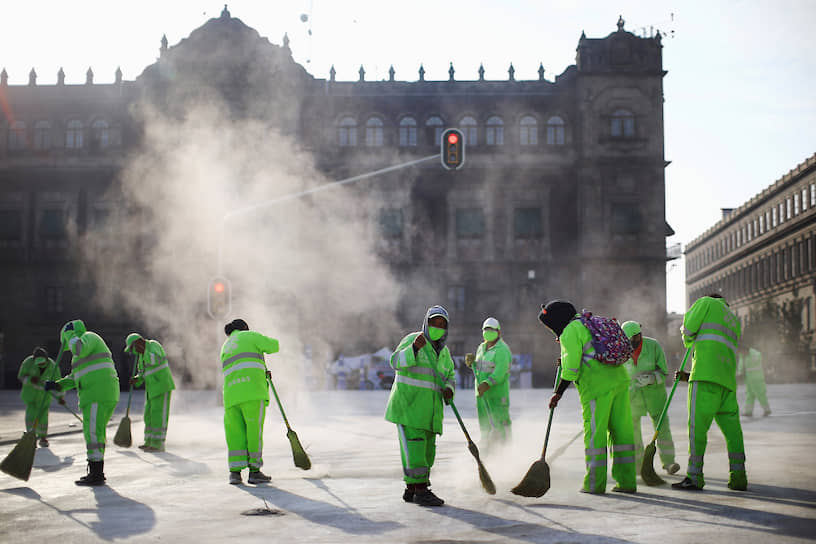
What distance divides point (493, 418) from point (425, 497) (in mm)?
3243

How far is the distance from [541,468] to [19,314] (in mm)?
41834

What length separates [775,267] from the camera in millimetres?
71000

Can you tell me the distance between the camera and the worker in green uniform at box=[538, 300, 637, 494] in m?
7.71

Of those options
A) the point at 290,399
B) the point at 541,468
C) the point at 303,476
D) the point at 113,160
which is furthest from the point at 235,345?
the point at 113,160

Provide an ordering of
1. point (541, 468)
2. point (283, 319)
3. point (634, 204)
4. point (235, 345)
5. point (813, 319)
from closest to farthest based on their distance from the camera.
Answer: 1. point (541, 468)
2. point (235, 345)
3. point (283, 319)
4. point (634, 204)
5. point (813, 319)

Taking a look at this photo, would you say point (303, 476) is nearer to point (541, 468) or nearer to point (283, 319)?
point (541, 468)

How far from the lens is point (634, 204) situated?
1722 inches

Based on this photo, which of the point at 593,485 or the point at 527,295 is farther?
the point at 527,295

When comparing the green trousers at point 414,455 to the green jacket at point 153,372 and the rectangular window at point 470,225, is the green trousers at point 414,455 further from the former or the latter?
the rectangular window at point 470,225

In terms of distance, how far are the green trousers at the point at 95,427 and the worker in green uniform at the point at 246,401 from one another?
4.37 ft

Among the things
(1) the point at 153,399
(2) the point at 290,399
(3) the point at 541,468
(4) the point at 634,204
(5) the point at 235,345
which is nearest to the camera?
(3) the point at 541,468

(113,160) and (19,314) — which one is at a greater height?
(113,160)

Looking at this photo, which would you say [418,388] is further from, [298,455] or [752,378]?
[752,378]

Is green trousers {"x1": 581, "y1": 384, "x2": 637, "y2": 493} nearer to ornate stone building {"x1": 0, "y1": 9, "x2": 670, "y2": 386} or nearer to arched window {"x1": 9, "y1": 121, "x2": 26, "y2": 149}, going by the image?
ornate stone building {"x1": 0, "y1": 9, "x2": 670, "y2": 386}
